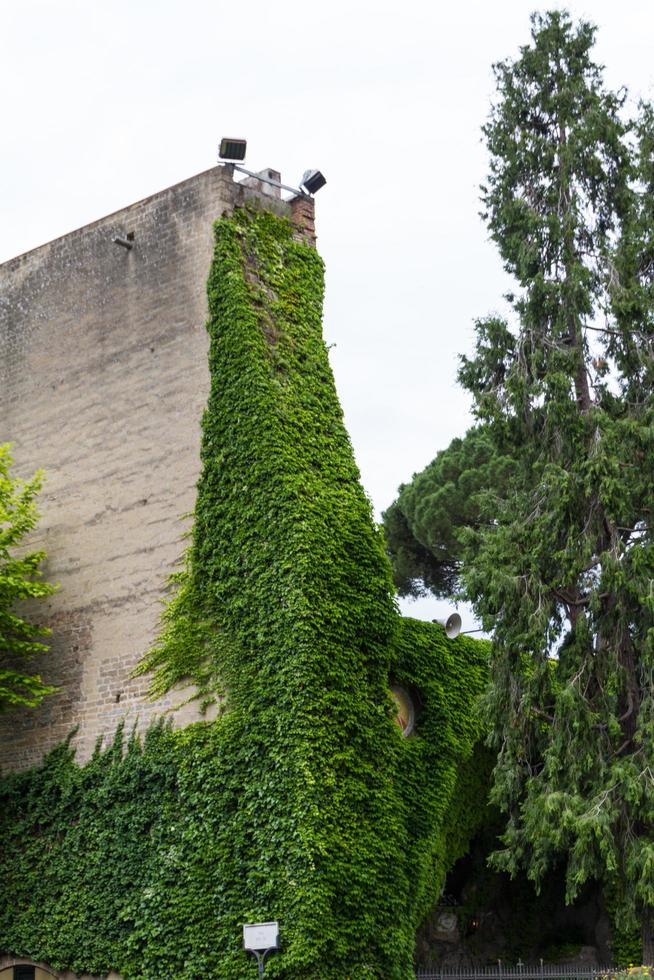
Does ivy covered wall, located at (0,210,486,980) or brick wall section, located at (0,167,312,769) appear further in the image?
brick wall section, located at (0,167,312,769)

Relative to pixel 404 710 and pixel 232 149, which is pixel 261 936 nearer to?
pixel 404 710

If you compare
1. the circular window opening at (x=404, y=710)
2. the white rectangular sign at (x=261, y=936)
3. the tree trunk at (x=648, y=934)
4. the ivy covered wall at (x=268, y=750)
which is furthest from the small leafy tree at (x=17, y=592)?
the tree trunk at (x=648, y=934)

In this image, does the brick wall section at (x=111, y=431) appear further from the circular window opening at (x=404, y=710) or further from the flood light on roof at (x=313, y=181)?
the circular window opening at (x=404, y=710)

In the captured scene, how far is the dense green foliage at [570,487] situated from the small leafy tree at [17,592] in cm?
570

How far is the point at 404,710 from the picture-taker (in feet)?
54.8

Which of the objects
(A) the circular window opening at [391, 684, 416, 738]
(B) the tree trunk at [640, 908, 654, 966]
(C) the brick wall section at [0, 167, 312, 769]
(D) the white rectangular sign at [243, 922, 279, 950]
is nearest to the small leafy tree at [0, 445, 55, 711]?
(C) the brick wall section at [0, 167, 312, 769]

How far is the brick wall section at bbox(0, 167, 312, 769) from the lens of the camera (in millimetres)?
16844

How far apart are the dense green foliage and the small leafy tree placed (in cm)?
570

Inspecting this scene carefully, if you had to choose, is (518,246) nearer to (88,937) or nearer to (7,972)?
(88,937)

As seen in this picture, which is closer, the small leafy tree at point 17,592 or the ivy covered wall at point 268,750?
the ivy covered wall at point 268,750

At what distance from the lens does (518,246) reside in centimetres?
1777

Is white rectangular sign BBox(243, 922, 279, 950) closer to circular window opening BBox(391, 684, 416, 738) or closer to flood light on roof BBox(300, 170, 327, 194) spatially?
circular window opening BBox(391, 684, 416, 738)

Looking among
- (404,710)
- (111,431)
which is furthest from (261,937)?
(111,431)

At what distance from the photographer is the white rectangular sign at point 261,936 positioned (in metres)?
13.4
